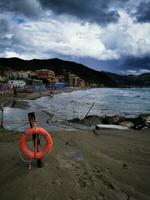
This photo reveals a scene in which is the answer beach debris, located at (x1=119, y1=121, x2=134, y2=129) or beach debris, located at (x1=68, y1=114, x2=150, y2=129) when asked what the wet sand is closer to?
beach debris, located at (x1=68, y1=114, x2=150, y2=129)

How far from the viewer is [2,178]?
5883mm

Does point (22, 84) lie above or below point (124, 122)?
above

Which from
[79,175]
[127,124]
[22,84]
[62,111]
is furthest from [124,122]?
[22,84]

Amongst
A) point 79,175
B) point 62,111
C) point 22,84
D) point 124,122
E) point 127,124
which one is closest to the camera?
point 79,175

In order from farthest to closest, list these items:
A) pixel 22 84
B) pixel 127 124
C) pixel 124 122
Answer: pixel 22 84, pixel 124 122, pixel 127 124

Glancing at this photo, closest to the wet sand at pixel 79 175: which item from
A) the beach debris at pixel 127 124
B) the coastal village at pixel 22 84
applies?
the beach debris at pixel 127 124

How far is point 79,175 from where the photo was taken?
582 centimetres

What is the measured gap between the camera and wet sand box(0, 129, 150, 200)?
5023 mm

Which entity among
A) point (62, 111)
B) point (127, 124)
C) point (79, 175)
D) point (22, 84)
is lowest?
point (62, 111)

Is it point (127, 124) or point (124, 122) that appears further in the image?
point (124, 122)

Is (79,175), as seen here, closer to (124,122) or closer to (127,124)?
(127,124)

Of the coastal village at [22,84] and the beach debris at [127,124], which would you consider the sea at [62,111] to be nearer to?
the beach debris at [127,124]

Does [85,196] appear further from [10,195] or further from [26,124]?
[26,124]

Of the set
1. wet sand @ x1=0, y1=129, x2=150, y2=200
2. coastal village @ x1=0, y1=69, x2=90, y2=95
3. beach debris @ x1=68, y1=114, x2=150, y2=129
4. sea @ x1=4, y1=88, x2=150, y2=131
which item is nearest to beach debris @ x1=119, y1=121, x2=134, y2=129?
beach debris @ x1=68, y1=114, x2=150, y2=129
